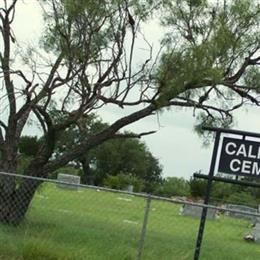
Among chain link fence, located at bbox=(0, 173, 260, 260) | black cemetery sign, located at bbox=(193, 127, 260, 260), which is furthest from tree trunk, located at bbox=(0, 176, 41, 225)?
Result: black cemetery sign, located at bbox=(193, 127, 260, 260)

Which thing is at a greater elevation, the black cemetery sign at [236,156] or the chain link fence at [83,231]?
the black cemetery sign at [236,156]

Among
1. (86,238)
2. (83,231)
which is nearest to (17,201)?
(83,231)

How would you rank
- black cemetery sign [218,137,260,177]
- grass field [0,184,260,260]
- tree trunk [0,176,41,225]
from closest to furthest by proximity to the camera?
grass field [0,184,260,260] < black cemetery sign [218,137,260,177] < tree trunk [0,176,41,225]

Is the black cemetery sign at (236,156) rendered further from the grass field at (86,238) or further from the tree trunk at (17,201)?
the tree trunk at (17,201)

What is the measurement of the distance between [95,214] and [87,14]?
4427 mm

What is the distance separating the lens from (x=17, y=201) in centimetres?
1450

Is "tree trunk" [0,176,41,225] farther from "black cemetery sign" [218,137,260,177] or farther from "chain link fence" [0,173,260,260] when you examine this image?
"black cemetery sign" [218,137,260,177]

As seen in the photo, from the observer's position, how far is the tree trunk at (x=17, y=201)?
13820mm

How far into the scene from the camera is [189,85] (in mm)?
14141

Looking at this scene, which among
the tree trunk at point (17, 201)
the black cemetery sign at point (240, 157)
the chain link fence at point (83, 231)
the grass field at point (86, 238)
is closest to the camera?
the chain link fence at point (83, 231)

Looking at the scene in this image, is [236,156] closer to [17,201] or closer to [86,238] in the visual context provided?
[86,238]

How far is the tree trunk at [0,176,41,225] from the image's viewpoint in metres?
13.8

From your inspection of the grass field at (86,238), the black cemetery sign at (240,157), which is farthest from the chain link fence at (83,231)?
the black cemetery sign at (240,157)

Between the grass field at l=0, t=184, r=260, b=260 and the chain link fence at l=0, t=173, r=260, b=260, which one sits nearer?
the chain link fence at l=0, t=173, r=260, b=260
